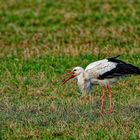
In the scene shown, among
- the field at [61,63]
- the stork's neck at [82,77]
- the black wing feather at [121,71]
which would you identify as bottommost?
the field at [61,63]

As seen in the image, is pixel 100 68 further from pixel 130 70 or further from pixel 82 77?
pixel 130 70

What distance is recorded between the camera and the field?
9977 mm

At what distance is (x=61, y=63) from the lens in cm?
1520

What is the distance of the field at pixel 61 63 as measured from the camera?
998 centimetres

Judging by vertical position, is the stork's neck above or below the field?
above

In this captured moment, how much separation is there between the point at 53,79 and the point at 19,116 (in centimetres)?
295

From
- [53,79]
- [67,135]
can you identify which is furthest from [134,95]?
[67,135]

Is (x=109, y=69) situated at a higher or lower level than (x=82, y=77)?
higher

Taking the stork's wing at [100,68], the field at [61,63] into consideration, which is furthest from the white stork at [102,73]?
the field at [61,63]

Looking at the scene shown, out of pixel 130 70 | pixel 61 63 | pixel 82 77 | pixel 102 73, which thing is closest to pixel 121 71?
pixel 130 70

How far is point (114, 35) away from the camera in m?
19.9

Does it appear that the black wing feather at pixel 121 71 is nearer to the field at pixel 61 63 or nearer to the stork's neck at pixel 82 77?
the stork's neck at pixel 82 77

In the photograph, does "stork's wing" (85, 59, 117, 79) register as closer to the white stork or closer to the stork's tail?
the white stork

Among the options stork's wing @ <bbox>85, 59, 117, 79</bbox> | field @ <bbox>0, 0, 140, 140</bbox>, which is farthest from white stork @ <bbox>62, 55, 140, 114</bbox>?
field @ <bbox>0, 0, 140, 140</bbox>
